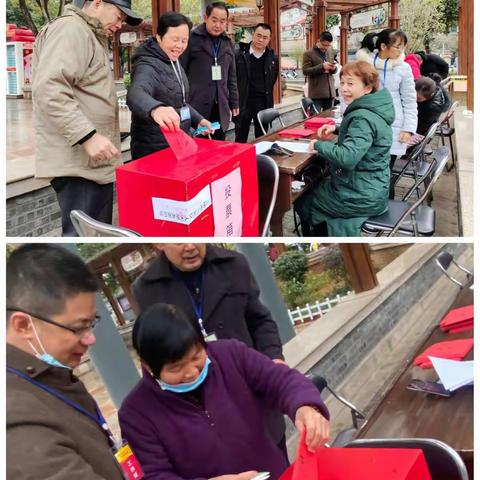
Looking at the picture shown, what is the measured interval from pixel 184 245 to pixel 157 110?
53 cm

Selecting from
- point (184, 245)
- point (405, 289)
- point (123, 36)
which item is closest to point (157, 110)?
point (184, 245)

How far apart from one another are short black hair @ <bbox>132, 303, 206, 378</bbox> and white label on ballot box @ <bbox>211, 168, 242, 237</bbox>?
0.59 meters

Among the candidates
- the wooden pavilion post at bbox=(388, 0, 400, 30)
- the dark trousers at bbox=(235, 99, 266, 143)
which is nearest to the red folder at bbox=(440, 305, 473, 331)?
the dark trousers at bbox=(235, 99, 266, 143)

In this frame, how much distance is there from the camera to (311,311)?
3.88 meters

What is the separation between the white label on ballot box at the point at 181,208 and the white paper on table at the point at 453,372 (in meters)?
0.99

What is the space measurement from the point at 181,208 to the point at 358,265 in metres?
2.68

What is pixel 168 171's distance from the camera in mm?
1763

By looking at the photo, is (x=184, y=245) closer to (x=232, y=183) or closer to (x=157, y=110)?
(x=232, y=183)

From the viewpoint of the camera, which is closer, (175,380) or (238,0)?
(175,380)

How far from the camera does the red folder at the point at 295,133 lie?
342cm

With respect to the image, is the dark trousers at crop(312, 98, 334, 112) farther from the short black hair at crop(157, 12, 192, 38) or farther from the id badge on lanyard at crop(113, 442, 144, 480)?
the id badge on lanyard at crop(113, 442, 144, 480)

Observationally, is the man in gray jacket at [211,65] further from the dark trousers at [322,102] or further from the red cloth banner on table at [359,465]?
the red cloth banner on table at [359,465]

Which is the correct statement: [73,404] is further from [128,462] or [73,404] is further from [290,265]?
[290,265]

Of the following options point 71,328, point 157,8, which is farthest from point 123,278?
point 157,8
